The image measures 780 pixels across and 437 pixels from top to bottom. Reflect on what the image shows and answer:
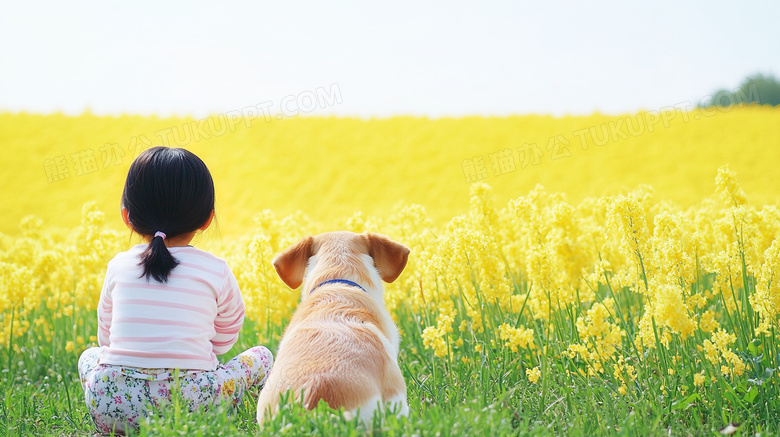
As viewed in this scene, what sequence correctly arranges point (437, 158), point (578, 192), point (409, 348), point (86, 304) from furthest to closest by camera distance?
point (437, 158), point (578, 192), point (86, 304), point (409, 348)

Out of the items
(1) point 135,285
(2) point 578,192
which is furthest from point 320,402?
(2) point 578,192

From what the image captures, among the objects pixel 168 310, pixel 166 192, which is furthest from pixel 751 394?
pixel 166 192

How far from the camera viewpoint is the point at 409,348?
5047mm

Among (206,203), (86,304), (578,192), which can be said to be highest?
(206,203)

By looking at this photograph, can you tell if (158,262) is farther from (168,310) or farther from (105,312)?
(105,312)

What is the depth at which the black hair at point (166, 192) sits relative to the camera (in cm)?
340

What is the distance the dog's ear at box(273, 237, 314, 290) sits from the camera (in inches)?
149

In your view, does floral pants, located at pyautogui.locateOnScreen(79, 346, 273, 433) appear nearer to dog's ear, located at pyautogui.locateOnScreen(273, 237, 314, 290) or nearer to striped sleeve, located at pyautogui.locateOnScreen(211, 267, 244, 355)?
striped sleeve, located at pyautogui.locateOnScreen(211, 267, 244, 355)

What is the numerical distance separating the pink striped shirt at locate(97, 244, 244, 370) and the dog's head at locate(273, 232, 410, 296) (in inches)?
17.2

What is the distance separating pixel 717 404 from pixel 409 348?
7.41ft

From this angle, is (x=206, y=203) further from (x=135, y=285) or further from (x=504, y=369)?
(x=504, y=369)

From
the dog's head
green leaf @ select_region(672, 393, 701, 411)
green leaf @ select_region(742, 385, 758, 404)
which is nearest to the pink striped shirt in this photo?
the dog's head

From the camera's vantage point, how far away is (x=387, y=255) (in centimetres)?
380

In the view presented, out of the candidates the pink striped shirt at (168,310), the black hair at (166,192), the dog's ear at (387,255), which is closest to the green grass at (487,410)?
the pink striped shirt at (168,310)
